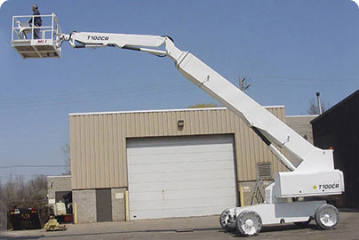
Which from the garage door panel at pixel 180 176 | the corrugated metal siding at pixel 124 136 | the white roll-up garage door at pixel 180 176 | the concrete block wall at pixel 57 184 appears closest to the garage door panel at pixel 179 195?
the white roll-up garage door at pixel 180 176

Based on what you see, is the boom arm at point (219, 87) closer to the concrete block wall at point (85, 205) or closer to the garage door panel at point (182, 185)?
the garage door panel at point (182, 185)

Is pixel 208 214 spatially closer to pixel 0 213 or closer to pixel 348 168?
pixel 348 168

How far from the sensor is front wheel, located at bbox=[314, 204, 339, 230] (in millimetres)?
Answer: 13586

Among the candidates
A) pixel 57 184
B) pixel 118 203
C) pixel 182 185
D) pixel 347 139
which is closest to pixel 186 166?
pixel 182 185

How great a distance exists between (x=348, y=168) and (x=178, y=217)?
372 inches

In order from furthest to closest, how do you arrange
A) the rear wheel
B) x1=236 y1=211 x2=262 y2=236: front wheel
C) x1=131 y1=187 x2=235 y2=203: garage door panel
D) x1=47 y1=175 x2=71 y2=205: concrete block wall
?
x1=47 y1=175 x2=71 y2=205: concrete block wall
x1=131 y1=187 x2=235 y2=203: garage door panel
the rear wheel
x1=236 y1=211 x2=262 y2=236: front wheel

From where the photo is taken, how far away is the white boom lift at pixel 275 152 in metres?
13.5

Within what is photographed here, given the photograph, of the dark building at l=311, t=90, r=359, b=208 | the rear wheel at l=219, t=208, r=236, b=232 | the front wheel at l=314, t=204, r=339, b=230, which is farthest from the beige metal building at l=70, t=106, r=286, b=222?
the front wheel at l=314, t=204, r=339, b=230

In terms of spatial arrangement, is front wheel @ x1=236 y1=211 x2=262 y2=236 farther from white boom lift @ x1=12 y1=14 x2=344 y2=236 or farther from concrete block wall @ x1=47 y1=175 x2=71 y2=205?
concrete block wall @ x1=47 y1=175 x2=71 y2=205

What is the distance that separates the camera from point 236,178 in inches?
952

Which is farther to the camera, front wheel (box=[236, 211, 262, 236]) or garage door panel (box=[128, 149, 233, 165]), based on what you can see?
garage door panel (box=[128, 149, 233, 165])

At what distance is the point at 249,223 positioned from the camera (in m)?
13.3

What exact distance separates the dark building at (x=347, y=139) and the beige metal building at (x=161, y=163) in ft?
11.5

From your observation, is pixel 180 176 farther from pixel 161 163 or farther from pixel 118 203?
pixel 118 203
